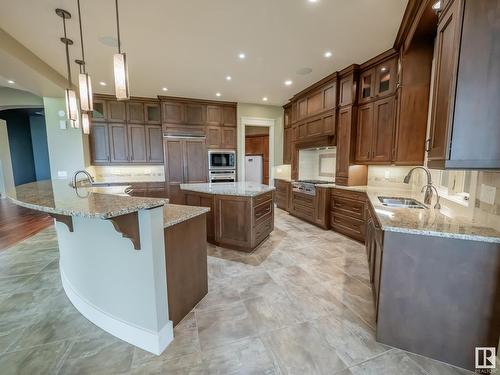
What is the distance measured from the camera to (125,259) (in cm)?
143

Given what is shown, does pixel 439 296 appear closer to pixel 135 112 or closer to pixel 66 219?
pixel 66 219

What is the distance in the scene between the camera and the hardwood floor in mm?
3605

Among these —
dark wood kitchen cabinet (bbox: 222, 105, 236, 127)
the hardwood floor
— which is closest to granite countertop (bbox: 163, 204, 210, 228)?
the hardwood floor

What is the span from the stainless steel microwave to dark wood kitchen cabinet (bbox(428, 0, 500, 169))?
4.63 m

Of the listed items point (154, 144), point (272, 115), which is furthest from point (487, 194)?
point (154, 144)

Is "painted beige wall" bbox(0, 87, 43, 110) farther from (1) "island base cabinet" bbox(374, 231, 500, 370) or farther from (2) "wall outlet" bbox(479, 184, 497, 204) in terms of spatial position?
(2) "wall outlet" bbox(479, 184, 497, 204)

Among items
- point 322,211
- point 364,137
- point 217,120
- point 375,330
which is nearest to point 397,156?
point 364,137

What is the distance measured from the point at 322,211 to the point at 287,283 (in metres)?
2.06

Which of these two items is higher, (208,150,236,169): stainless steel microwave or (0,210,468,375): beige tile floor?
(208,150,236,169): stainless steel microwave

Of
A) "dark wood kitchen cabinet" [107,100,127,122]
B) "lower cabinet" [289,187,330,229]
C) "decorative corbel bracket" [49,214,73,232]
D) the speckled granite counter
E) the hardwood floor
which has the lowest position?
the hardwood floor

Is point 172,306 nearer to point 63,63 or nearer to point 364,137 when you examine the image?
point 364,137

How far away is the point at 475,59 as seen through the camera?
117 centimetres

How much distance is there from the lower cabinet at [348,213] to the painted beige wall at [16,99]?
7211 millimetres

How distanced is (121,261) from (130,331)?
52cm
